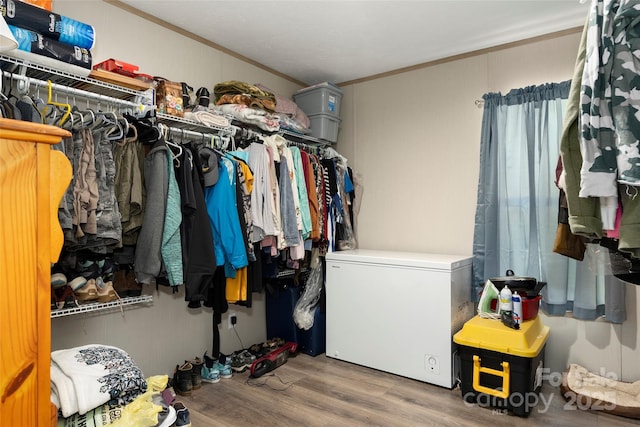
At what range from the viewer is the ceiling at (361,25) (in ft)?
8.00

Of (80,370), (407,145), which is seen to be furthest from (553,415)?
(80,370)

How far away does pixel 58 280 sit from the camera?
1.80 meters

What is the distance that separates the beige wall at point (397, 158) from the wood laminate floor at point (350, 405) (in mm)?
431

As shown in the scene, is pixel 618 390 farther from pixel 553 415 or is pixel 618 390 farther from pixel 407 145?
pixel 407 145

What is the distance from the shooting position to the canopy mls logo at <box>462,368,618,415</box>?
2.19 metres

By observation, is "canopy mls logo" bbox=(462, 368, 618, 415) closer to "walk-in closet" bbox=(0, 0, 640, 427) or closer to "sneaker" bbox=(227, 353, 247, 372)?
"walk-in closet" bbox=(0, 0, 640, 427)

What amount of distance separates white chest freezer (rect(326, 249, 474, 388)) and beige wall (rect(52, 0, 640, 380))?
51cm

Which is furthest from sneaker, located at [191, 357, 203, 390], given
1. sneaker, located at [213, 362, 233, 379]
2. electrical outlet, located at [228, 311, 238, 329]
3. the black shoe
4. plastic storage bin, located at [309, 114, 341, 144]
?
plastic storage bin, located at [309, 114, 341, 144]

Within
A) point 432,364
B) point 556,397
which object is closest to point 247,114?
point 432,364

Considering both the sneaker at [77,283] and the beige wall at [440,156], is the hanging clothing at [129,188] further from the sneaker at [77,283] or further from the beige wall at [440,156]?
the beige wall at [440,156]

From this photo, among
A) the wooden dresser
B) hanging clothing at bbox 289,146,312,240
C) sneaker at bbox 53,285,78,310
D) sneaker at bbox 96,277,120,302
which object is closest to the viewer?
the wooden dresser

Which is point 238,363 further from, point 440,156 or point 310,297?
point 440,156

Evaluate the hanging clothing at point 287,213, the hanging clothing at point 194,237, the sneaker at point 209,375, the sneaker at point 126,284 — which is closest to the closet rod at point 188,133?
the hanging clothing at point 194,237

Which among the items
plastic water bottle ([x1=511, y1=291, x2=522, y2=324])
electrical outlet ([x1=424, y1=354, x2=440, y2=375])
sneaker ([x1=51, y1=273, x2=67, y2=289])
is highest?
sneaker ([x1=51, y1=273, x2=67, y2=289])
